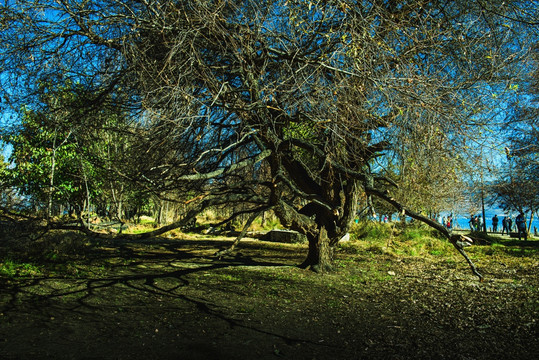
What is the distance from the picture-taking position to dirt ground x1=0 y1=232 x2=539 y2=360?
4043 millimetres

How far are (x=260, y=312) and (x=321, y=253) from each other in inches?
140

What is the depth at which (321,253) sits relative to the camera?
880cm

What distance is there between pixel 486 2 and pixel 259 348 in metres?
6.12

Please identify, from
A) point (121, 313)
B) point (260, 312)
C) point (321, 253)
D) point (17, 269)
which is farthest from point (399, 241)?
point (17, 269)

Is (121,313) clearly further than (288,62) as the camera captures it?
No

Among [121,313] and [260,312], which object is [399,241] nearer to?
[260,312]

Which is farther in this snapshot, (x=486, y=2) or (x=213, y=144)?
(x=213, y=144)

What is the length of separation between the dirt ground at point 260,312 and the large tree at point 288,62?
169cm

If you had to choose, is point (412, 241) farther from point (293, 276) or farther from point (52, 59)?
point (52, 59)

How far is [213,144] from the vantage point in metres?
8.11

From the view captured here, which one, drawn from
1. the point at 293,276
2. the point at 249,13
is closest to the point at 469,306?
the point at 293,276

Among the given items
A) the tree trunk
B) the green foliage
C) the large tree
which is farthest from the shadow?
the green foliage

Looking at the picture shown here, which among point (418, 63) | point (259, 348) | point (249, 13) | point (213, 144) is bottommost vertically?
point (259, 348)

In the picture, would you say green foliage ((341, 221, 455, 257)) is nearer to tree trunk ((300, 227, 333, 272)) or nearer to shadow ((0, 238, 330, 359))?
tree trunk ((300, 227, 333, 272))
